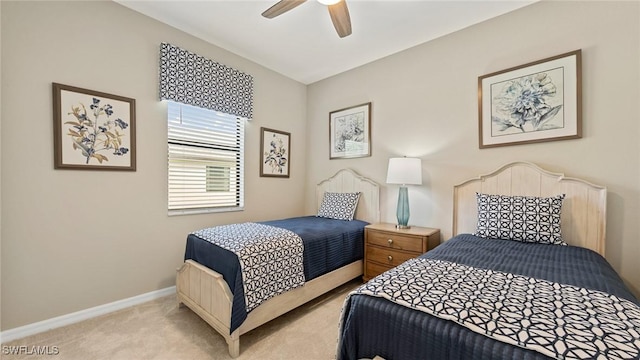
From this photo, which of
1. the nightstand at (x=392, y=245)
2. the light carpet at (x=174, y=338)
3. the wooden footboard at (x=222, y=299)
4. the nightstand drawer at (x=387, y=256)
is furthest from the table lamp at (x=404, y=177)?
the light carpet at (x=174, y=338)

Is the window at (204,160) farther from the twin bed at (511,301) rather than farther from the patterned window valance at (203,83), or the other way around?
the twin bed at (511,301)

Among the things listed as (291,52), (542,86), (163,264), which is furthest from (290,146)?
(542,86)

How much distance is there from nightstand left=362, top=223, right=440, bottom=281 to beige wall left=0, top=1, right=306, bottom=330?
1.90 metres

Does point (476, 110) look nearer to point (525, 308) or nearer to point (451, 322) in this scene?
point (525, 308)

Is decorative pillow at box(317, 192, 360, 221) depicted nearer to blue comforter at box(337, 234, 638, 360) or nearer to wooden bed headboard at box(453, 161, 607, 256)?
wooden bed headboard at box(453, 161, 607, 256)

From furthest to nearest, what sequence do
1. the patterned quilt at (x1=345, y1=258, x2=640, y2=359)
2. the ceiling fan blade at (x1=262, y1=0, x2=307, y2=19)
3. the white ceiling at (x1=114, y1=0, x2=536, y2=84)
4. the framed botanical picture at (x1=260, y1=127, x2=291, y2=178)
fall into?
the framed botanical picture at (x1=260, y1=127, x2=291, y2=178) → the white ceiling at (x1=114, y1=0, x2=536, y2=84) → the ceiling fan blade at (x1=262, y1=0, x2=307, y2=19) → the patterned quilt at (x1=345, y1=258, x2=640, y2=359)

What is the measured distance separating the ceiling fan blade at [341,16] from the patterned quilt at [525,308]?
1839 mm

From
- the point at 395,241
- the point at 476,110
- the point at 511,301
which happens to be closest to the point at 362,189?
the point at 395,241

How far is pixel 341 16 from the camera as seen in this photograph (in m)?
1.94

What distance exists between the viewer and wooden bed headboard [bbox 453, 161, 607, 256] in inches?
74.5

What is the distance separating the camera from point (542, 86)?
7.09 feet

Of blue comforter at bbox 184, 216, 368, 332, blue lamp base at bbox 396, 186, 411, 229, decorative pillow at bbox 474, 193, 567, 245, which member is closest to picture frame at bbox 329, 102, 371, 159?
blue lamp base at bbox 396, 186, 411, 229

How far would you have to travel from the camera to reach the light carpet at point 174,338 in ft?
5.56

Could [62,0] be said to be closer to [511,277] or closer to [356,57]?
[356,57]
